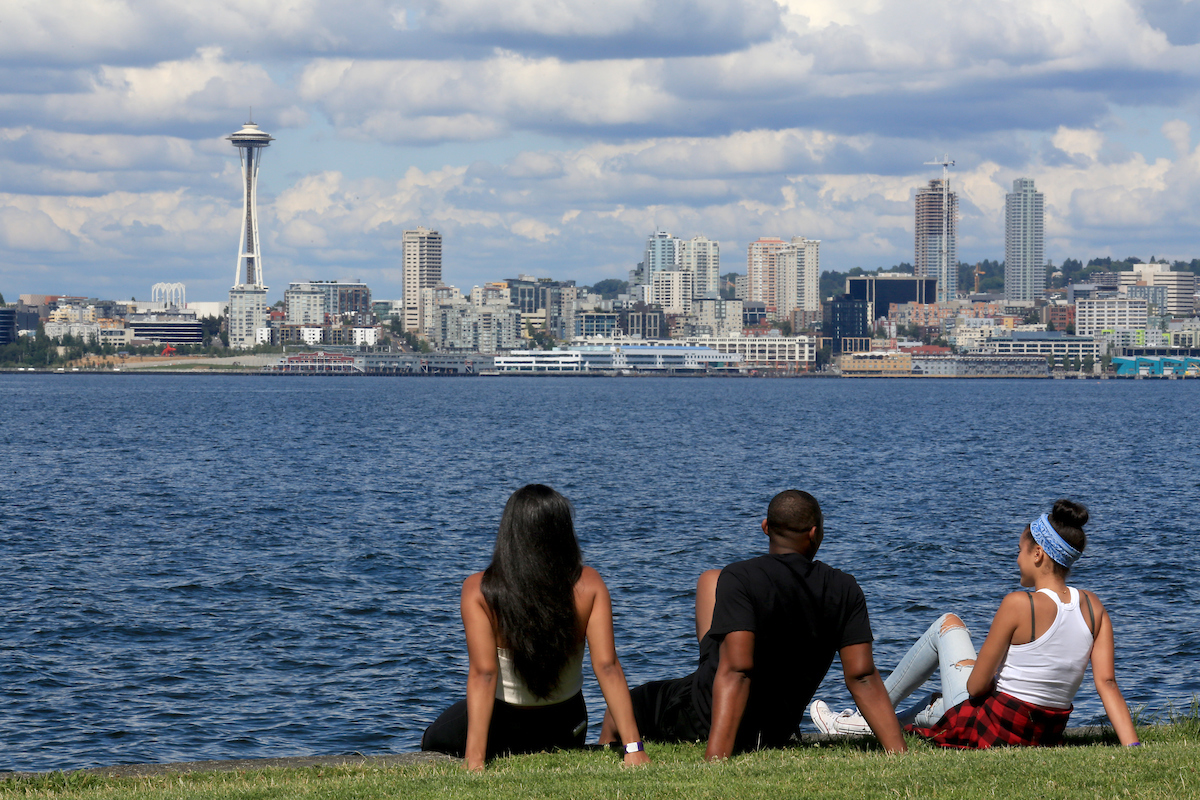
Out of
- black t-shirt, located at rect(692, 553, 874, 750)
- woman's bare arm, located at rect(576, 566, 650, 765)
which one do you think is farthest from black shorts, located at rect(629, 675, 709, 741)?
woman's bare arm, located at rect(576, 566, 650, 765)

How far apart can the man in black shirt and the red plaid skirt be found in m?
0.67

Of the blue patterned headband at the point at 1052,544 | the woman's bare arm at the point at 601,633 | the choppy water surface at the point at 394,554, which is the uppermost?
the blue patterned headband at the point at 1052,544

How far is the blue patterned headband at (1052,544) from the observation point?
278 inches

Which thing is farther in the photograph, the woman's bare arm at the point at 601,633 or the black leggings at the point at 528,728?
the black leggings at the point at 528,728

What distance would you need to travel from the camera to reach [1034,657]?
24.2 feet

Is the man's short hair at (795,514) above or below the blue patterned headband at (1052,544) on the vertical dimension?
above

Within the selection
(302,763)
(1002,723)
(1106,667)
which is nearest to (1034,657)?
(1106,667)

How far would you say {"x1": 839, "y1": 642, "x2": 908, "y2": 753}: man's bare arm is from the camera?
7125 mm

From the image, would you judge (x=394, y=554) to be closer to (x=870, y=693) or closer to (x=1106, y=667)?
(x=870, y=693)

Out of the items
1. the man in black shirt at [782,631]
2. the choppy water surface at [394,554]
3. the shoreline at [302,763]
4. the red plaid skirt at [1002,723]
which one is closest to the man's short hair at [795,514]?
the man in black shirt at [782,631]

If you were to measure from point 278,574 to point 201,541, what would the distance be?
17.6ft

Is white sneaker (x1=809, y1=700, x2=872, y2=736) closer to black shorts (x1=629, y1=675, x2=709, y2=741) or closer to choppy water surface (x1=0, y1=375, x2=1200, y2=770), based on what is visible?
black shorts (x1=629, y1=675, x2=709, y2=741)

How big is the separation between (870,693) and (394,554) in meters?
20.2

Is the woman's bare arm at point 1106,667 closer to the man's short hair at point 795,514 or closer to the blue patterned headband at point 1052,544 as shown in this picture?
the blue patterned headband at point 1052,544
